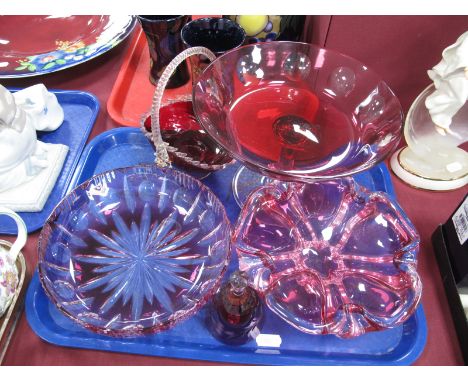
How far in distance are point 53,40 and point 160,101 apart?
462mm

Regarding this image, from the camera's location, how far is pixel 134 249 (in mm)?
569

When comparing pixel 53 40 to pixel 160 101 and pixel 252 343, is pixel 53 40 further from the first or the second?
pixel 252 343

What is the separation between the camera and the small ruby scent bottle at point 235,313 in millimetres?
438

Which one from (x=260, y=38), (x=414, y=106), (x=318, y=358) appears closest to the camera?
(x=318, y=358)

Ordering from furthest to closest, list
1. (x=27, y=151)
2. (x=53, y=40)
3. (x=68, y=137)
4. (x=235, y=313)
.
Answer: (x=53, y=40) < (x=68, y=137) < (x=27, y=151) < (x=235, y=313)

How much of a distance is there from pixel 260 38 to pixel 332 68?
8.7 inches

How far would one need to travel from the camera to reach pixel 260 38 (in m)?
0.74

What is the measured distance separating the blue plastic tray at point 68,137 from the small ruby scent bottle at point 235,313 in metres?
0.30

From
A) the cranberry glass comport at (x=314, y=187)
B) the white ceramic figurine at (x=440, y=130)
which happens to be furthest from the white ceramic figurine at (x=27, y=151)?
the white ceramic figurine at (x=440, y=130)

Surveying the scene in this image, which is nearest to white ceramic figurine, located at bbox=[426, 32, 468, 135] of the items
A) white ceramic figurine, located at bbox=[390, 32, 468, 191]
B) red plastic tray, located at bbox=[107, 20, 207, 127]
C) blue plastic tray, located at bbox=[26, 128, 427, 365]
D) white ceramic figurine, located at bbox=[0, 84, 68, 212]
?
white ceramic figurine, located at bbox=[390, 32, 468, 191]

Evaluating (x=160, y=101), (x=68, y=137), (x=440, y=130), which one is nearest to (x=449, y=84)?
(x=440, y=130)

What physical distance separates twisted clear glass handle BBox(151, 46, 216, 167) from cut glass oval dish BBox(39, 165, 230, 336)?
41mm
